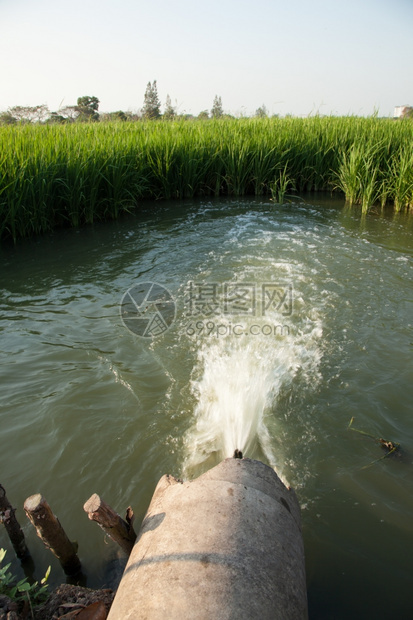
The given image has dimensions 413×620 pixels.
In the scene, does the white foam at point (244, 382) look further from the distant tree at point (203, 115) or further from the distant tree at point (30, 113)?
the distant tree at point (203, 115)

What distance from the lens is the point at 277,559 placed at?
1.45m

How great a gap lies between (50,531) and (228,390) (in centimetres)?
174

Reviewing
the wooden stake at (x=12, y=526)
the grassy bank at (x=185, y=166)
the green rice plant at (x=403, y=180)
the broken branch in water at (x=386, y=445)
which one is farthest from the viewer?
the green rice plant at (x=403, y=180)

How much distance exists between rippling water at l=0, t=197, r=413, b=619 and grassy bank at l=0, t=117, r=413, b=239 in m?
1.22

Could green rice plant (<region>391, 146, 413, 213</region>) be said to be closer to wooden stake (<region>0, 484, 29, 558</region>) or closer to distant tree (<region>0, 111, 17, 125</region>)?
wooden stake (<region>0, 484, 29, 558</region>)

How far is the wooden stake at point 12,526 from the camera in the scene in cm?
176

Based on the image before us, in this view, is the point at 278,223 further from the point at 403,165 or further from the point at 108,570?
the point at 108,570

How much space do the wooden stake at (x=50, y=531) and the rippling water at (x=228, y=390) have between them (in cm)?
14

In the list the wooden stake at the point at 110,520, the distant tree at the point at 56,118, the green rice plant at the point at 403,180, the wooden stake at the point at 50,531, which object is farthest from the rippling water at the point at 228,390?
the distant tree at the point at 56,118

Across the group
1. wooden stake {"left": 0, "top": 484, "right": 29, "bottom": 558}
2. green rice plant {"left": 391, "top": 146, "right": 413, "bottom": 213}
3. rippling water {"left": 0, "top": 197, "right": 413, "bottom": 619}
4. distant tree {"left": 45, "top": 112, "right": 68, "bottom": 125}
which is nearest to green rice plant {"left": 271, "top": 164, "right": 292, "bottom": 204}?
green rice plant {"left": 391, "top": 146, "right": 413, "bottom": 213}

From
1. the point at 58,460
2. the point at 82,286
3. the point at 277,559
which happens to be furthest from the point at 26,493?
the point at 82,286

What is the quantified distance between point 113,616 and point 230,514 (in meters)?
0.49

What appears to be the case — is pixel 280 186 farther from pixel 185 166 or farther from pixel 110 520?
pixel 110 520

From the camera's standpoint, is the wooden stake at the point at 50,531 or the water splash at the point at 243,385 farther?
the water splash at the point at 243,385
